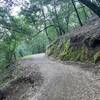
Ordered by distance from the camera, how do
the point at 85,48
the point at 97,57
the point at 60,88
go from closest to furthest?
the point at 60,88, the point at 97,57, the point at 85,48

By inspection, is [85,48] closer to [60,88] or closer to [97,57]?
[97,57]

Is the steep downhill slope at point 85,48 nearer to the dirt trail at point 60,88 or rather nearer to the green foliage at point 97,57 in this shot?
the green foliage at point 97,57

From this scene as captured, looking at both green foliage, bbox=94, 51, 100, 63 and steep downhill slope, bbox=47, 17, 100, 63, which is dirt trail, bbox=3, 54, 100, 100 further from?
steep downhill slope, bbox=47, 17, 100, 63

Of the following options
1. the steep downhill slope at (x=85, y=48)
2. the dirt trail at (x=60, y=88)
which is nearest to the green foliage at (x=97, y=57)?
the steep downhill slope at (x=85, y=48)

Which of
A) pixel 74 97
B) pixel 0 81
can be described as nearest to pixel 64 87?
pixel 74 97

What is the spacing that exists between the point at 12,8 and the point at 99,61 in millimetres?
6493

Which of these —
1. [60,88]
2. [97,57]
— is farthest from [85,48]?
[60,88]

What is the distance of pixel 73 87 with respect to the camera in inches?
381

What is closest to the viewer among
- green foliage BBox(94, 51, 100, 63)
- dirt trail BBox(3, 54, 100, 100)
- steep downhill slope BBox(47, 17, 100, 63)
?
dirt trail BBox(3, 54, 100, 100)

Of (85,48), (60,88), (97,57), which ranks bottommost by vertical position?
(60,88)

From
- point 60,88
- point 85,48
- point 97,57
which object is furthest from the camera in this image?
point 85,48

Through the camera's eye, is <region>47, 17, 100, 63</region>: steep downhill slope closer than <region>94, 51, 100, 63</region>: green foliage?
No

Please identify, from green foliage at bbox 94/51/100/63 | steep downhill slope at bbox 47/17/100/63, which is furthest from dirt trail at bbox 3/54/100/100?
steep downhill slope at bbox 47/17/100/63

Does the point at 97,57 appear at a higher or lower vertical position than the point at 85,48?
lower
